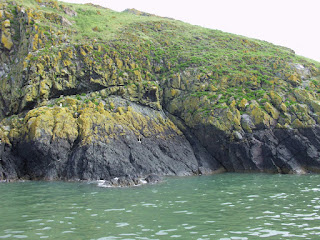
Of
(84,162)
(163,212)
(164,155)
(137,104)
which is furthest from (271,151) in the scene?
(163,212)

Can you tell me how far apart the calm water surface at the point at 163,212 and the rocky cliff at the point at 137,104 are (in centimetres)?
570

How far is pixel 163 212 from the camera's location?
13.4 metres

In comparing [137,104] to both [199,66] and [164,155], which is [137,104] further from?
[199,66]

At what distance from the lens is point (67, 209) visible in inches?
560

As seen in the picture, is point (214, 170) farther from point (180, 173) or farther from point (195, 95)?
point (195, 95)

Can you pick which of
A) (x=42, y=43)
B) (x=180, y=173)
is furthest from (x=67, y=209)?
(x=42, y=43)

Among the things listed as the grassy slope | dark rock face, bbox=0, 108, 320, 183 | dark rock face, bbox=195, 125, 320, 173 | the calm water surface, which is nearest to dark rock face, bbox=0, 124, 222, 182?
dark rock face, bbox=0, 108, 320, 183

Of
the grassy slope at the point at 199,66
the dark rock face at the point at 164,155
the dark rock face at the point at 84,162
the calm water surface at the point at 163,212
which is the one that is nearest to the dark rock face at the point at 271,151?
the dark rock face at the point at 164,155

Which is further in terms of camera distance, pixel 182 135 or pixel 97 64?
pixel 97 64

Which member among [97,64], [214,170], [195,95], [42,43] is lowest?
[214,170]

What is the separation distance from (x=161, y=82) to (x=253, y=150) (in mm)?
14646

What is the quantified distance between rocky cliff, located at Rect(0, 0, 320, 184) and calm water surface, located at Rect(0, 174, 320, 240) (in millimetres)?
5701

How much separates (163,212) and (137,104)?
21.7m

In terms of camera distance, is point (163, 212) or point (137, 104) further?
point (137, 104)
